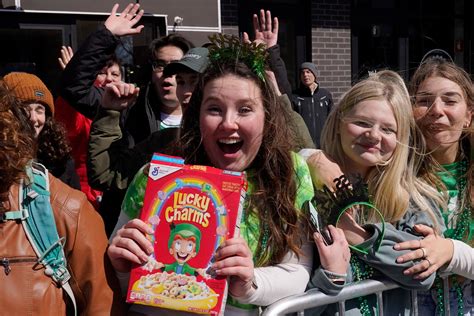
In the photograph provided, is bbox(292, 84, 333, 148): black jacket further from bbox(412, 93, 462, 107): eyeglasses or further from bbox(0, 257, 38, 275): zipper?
bbox(0, 257, 38, 275): zipper

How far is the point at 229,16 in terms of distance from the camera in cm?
760

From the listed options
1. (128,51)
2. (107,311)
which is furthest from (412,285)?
(128,51)

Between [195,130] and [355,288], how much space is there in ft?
2.73

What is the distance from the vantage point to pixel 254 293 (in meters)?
1.83

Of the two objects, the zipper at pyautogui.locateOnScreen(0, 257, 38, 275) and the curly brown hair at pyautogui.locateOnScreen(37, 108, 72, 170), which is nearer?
the zipper at pyautogui.locateOnScreen(0, 257, 38, 275)

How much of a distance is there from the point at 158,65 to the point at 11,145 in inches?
74.3

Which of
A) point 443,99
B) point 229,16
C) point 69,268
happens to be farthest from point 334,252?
point 229,16

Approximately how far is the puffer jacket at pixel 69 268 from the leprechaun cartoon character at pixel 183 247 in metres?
0.20

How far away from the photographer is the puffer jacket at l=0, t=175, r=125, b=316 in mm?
1646

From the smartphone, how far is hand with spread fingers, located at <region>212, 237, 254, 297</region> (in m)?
0.31

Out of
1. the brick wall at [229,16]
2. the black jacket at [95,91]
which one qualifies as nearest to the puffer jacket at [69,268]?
the black jacket at [95,91]

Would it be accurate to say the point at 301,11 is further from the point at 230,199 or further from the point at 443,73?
the point at 230,199

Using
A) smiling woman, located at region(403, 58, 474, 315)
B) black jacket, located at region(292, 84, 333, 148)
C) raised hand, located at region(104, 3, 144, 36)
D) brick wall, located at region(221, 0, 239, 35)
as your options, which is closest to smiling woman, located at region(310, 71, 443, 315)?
smiling woman, located at region(403, 58, 474, 315)

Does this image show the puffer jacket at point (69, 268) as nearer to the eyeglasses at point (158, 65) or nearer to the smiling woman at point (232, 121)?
the smiling woman at point (232, 121)
